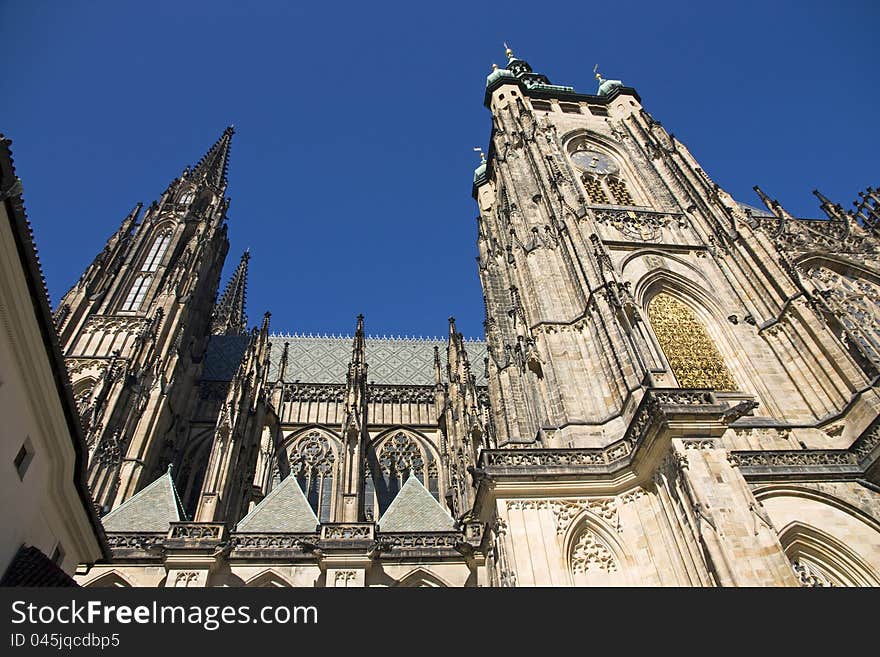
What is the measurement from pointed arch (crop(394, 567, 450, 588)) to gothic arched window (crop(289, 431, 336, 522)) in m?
7.90

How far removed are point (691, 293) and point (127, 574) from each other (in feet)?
64.1

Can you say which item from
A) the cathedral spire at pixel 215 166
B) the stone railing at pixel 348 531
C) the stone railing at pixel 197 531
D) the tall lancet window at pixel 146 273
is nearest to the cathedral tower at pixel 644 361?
the stone railing at pixel 348 531

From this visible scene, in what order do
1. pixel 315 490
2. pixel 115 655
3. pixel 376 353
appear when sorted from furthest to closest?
pixel 376 353
pixel 315 490
pixel 115 655

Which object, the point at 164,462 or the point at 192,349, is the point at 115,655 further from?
the point at 192,349

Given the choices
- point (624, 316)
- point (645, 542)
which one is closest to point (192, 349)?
point (624, 316)

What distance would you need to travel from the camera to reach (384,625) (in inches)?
239

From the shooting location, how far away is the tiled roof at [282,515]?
17266mm

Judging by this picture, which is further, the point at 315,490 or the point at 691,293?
the point at 315,490

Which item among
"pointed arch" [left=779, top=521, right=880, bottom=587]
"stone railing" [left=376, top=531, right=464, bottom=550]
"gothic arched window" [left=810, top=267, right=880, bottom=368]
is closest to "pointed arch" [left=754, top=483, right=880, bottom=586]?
"pointed arch" [left=779, top=521, right=880, bottom=587]

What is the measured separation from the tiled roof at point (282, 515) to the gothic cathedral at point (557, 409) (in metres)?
0.08

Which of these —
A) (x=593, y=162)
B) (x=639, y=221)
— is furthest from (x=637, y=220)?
(x=593, y=162)

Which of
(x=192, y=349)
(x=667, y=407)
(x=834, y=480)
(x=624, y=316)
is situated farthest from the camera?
(x=192, y=349)

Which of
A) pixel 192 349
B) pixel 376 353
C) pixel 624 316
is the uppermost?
pixel 376 353

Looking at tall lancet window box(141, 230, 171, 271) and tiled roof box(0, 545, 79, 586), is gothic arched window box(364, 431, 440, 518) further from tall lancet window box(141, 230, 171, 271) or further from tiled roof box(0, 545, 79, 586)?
tiled roof box(0, 545, 79, 586)
